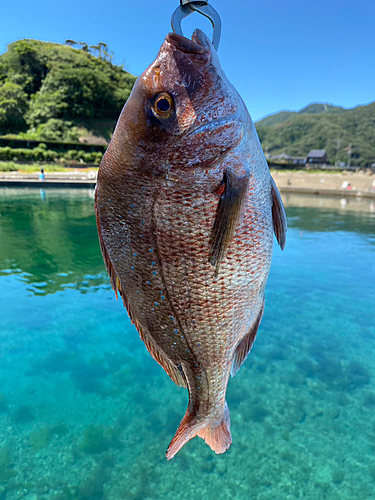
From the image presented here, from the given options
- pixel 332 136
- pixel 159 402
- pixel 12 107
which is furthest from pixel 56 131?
pixel 332 136

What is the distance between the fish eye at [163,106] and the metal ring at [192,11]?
0.72ft

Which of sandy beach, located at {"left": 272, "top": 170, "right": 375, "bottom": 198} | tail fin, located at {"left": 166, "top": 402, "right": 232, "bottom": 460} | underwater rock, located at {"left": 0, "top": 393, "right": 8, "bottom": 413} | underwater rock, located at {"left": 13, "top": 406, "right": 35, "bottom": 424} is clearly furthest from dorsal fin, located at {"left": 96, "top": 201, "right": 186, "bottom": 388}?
sandy beach, located at {"left": 272, "top": 170, "right": 375, "bottom": 198}

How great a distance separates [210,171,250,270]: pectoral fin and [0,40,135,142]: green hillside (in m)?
47.3

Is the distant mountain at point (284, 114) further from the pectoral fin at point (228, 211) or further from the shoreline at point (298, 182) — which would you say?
the pectoral fin at point (228, 211)

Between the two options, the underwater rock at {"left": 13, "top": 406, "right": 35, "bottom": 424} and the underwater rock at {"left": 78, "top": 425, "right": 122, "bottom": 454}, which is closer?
the underwater rock at {"left": 78, "top": 425, "right": 122, "bottom": 454}

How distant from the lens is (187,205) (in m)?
1.05

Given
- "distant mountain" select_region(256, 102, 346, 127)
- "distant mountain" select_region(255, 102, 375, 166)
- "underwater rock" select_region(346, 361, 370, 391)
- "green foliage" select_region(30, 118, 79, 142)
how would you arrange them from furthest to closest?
1. "distant mountain" select_region(256, 102, 346, 127)
2. "distant mountain" select_region(255, 102, 375, 166)
3. "green foliage" select_region(30, 118, 79, 142)
4. "underwater rock" select_region(346, 361, 370, 391)

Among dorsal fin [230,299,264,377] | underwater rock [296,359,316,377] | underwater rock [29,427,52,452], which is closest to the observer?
dorsal fin [230,299,264,377]

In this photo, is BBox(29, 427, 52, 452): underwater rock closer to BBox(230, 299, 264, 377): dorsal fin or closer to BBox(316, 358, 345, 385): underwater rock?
BBox(230, 299, 264, 377): dorsal fin

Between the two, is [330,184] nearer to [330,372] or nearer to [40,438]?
[330,372]

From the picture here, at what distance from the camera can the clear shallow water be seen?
11.2ft

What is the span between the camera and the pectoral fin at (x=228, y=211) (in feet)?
3.40

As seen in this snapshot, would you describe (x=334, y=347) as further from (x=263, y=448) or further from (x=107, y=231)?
(x=107, y=231)

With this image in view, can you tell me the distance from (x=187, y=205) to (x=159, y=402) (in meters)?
4.17
